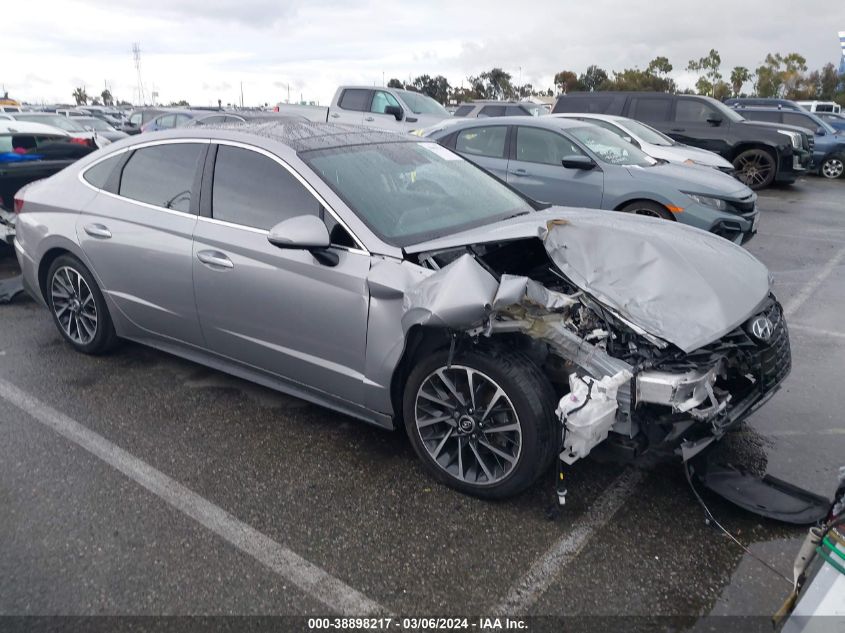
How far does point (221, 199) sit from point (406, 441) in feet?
5.71

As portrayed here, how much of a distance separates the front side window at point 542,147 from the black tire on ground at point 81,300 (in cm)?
500

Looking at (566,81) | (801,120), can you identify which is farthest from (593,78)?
(801,120)

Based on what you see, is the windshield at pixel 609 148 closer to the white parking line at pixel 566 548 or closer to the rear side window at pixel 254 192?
the rear side window at pixel 254 192

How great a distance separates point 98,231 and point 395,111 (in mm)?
10140

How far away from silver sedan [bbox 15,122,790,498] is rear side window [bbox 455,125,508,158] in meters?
3.64

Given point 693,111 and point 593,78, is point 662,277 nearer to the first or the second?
point 693,111

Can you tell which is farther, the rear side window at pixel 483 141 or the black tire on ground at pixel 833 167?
the black tire on ground at pixel 833 167

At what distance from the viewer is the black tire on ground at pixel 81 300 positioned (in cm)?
444

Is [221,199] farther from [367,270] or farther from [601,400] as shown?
[601,400]

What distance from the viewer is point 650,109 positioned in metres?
13.6

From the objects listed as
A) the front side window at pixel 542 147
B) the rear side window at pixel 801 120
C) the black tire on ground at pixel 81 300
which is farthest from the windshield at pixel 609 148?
the rear side window at pixel 801 120

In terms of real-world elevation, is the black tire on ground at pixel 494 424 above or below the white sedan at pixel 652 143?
below

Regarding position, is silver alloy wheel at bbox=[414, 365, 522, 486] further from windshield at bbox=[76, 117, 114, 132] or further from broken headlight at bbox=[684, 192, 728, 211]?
windshield at bbox=[76, 117, 114, 132]

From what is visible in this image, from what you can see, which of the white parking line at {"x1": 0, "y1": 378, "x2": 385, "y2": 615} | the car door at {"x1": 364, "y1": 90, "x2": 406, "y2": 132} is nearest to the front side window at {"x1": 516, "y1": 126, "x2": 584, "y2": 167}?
the white parking line at {"x1": 0, "y1": 378, "x2": 385, "y2": 615}
